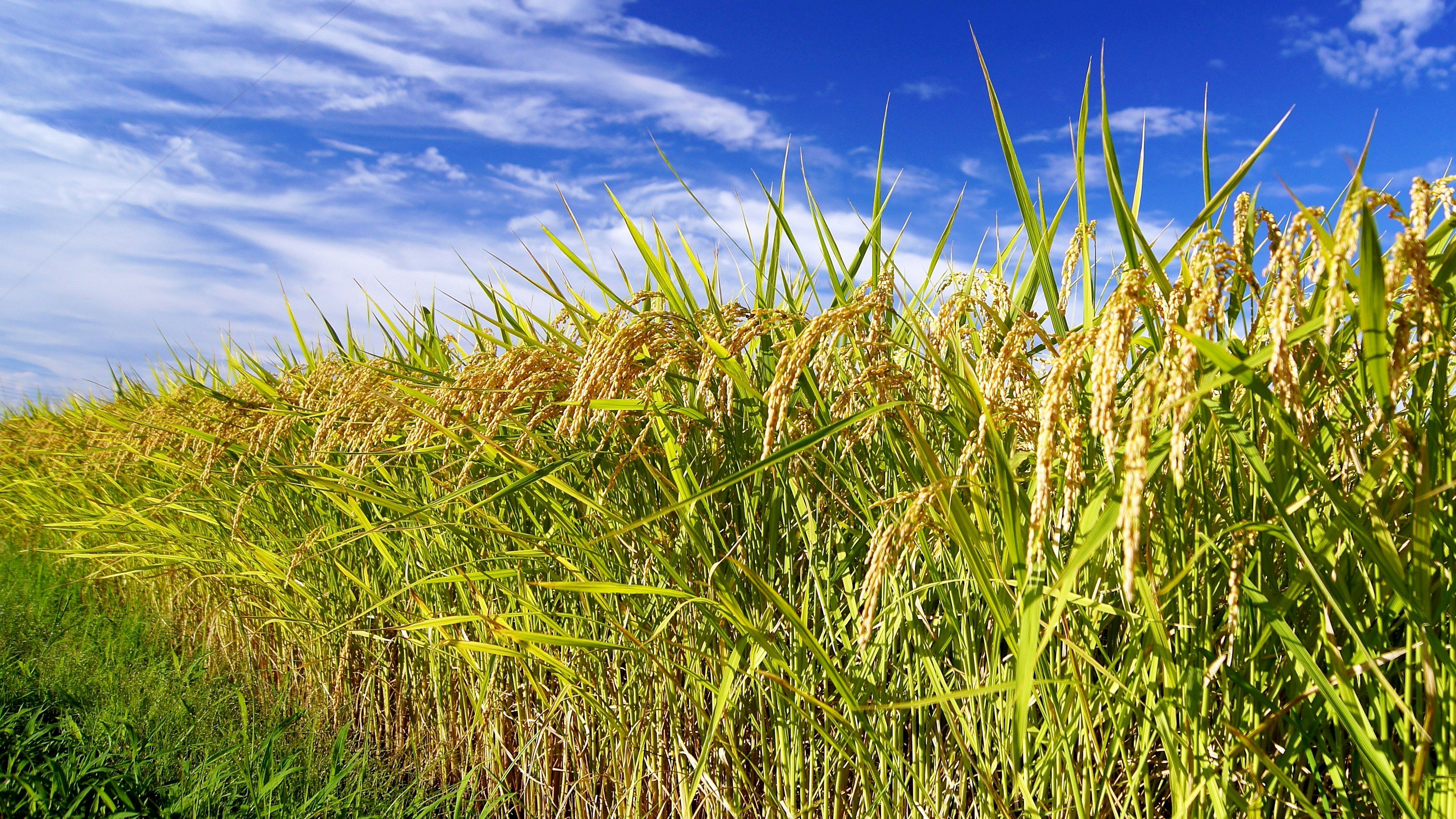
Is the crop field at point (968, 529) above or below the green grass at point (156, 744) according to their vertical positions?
above

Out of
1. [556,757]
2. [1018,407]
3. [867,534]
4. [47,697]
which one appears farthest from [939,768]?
Result: [47,697]

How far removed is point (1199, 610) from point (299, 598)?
9.99 feet

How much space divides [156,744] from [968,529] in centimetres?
280

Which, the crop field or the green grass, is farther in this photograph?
the green grass

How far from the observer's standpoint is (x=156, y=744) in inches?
102

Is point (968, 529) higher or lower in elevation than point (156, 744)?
higher

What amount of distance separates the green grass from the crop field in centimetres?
43

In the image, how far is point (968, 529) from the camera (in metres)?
1.02

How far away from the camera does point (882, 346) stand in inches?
47.8

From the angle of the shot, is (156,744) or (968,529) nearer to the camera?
(968,529)

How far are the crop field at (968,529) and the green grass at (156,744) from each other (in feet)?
1.40

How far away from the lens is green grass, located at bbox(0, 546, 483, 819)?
2.15 metres

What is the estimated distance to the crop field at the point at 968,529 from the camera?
879 millimetres

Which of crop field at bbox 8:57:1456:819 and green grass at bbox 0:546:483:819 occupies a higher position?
crop field at bbox 8:57:1456:819
